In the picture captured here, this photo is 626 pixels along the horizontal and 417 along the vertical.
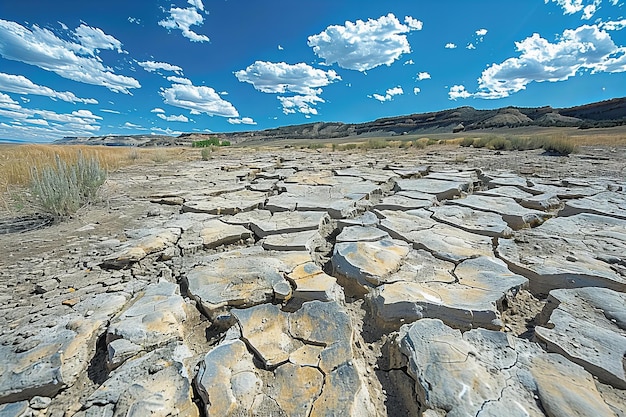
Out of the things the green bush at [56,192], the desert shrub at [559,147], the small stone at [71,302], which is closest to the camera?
the small stone at [71,302]

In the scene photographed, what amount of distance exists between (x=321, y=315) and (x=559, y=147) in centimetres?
847

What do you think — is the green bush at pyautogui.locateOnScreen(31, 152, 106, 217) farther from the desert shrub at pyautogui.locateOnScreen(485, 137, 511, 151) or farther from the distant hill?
the distant hill

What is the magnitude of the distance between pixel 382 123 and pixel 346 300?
183ft

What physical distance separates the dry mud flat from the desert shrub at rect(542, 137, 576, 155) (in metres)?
5.80

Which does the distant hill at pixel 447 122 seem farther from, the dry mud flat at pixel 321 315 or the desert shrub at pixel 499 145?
the dry mud flat at pixel 321 315

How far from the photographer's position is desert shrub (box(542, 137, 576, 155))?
22.7ft

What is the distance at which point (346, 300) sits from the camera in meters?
1.39

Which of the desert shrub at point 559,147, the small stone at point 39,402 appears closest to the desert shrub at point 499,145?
the desert shrub at point 559,147

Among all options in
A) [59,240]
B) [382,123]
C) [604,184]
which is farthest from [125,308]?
[382,123]

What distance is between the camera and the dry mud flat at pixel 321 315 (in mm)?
849

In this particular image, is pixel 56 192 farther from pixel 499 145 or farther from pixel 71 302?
pixel 499 145

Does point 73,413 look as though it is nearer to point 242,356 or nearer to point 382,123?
point 242,356

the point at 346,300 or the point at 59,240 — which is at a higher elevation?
the point at 59,240

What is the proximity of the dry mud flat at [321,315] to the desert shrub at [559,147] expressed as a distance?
5801 millimetres
